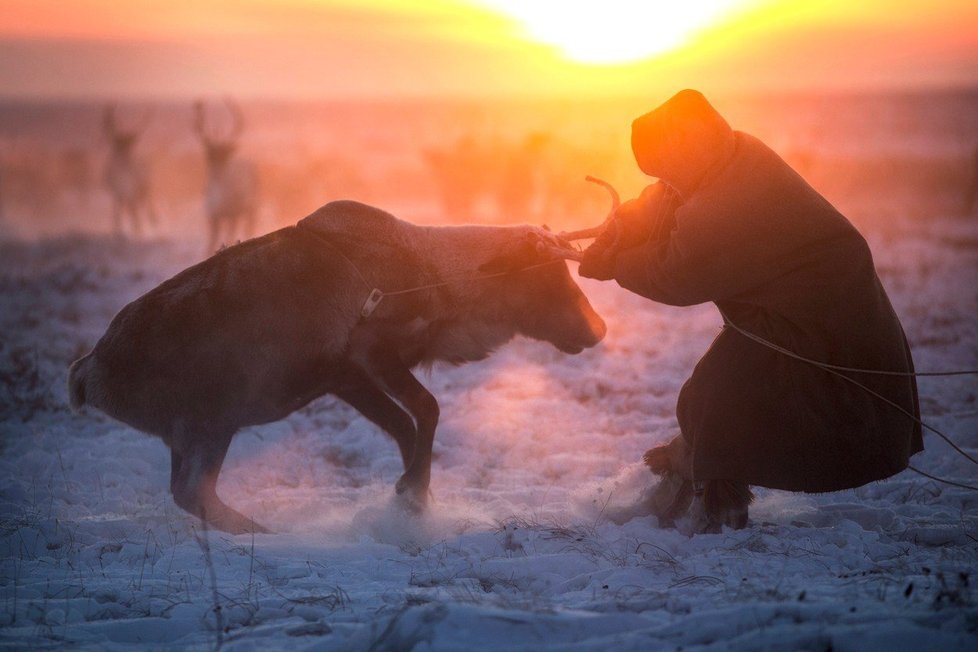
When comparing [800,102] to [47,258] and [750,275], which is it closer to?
[47,258]

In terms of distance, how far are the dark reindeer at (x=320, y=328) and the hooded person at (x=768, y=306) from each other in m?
1.06

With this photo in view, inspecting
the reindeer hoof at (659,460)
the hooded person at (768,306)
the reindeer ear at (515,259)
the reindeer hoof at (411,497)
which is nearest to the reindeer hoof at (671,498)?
the reindeer hoof at (659,460)

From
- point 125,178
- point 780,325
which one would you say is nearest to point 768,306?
point 780,325

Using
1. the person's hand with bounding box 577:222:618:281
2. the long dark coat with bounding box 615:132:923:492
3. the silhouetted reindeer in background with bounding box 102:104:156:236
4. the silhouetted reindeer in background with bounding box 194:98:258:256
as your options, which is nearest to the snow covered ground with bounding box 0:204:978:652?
the long dark coat with bounding box 615:132:923:492

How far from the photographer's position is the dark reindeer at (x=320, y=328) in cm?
508

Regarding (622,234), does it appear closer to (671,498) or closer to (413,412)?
(671,498)

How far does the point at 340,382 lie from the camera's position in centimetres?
555

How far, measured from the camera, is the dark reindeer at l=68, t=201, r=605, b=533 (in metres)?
5.08

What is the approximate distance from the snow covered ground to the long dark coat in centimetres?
45

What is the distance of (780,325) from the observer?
4547 mm

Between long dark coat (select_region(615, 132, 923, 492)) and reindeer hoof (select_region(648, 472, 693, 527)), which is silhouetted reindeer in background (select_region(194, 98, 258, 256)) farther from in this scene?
long dark coat (select_region(615, 132, 923, 492))

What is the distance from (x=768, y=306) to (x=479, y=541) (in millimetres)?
1856

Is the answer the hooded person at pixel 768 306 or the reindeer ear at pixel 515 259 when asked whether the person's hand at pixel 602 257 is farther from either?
the reindeer ear at pixel 515 259

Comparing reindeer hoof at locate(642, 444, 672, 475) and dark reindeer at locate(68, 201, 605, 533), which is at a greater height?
dark reindeer at locate(68, 201, 605, 533)
